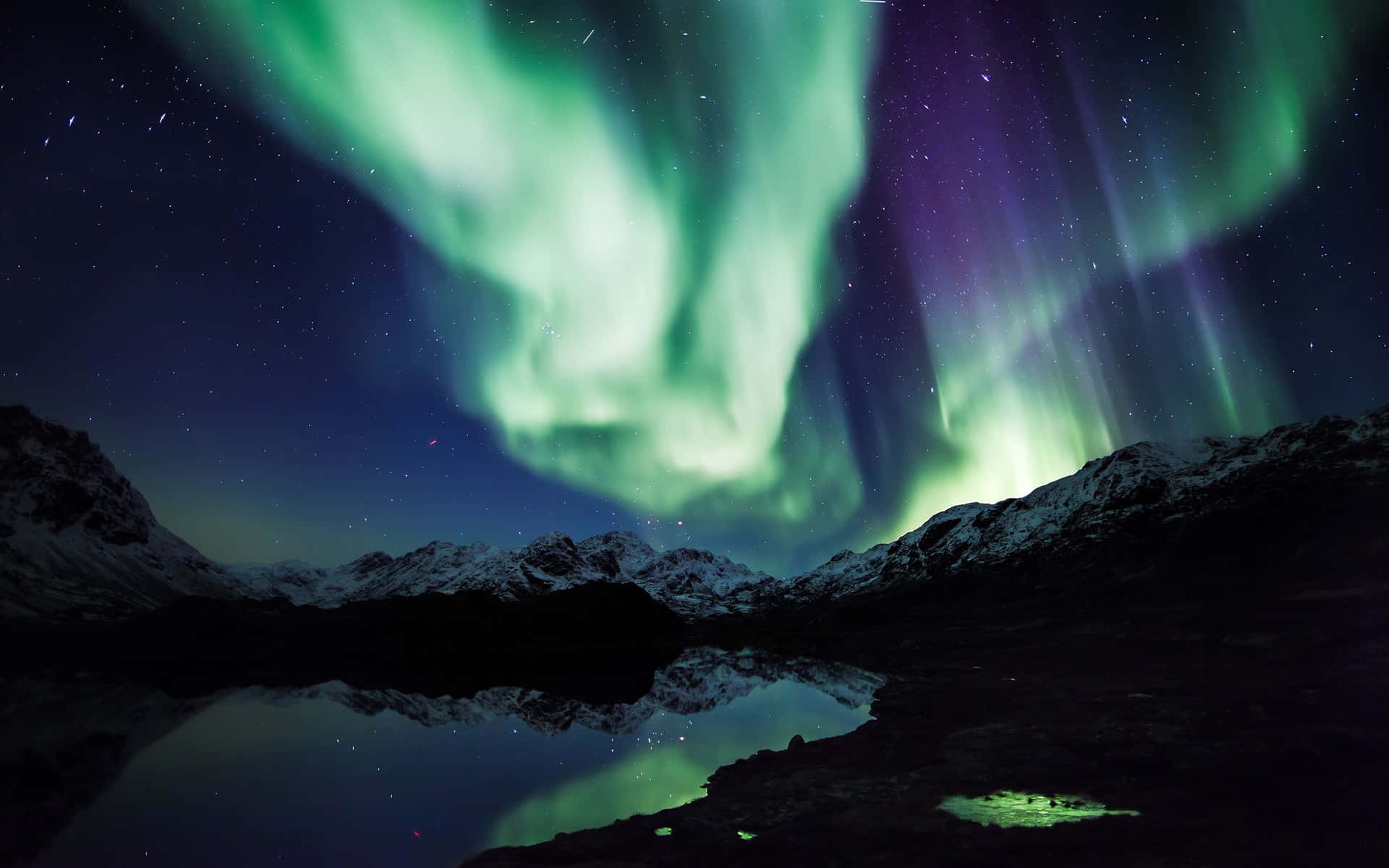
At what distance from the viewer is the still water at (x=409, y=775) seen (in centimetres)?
1486

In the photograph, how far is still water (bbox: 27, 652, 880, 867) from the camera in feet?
48.8

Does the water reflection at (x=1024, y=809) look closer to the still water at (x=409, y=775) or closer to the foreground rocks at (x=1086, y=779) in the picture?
the foreground rocks at (x=1086, y=779)

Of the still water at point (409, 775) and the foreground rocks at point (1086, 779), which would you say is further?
the still water at point (409, 775)

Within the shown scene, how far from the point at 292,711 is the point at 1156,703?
4720 cm

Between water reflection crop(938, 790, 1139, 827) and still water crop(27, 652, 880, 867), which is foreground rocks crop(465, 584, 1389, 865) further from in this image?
still water crop(27, 652, 880, 867)

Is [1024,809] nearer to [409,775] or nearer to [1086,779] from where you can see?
[1086,779]

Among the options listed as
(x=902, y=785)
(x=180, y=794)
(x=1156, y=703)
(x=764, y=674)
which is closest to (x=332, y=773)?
(x=180, y=794)

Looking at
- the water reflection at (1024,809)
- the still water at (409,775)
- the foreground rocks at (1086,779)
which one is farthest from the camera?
the still water at (409,775)

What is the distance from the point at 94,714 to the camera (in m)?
37.6

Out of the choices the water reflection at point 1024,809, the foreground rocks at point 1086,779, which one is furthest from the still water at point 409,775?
the water reflection at point 1024,809

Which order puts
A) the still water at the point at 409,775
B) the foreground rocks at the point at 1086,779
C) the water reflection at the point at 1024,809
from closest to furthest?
1. the foreground rocks at the point at 1086,779
2. the water reflection at the point at 1024,809
3. the still water at the point at 409,775

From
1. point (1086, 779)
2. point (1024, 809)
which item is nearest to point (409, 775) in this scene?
point (1024, 809)

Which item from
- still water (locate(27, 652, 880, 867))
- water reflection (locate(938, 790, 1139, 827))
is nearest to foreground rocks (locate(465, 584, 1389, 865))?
water reflection (locate(938, 790, 1139, 827))

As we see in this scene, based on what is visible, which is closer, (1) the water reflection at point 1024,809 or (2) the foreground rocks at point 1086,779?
(2) the foreground rocks at point 1086,779
